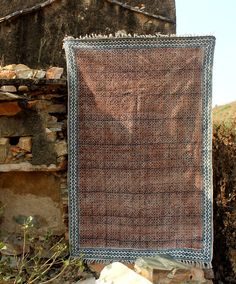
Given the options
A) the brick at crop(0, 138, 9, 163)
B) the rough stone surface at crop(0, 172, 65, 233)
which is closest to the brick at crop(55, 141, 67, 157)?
the rough stone surface at crop(0, 172, 65, 233)

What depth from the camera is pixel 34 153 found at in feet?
16.3

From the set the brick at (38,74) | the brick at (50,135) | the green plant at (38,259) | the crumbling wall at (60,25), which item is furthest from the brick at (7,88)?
the crumbling wall at (60,25)

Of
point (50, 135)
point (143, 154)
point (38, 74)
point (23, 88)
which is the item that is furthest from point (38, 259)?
point (38, 74)

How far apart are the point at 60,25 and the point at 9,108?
9.80ft

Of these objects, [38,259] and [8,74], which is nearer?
[38,259]

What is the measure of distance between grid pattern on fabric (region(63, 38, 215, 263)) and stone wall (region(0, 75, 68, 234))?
160 millimetres

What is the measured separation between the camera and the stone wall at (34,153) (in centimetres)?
494

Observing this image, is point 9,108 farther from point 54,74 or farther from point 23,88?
point 54,74

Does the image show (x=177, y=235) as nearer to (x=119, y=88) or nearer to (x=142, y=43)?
(x=119, y=88)

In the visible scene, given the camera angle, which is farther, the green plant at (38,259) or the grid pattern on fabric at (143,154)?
the grid pattern on fabric at (143,154)

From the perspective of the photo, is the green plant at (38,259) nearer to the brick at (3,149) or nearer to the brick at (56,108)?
the brick at (3,149)

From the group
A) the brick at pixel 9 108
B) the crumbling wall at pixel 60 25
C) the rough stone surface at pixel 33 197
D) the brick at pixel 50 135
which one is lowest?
the rough stone surface at pixel 33 197

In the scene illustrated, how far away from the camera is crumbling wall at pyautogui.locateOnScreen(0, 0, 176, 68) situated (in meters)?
7.51

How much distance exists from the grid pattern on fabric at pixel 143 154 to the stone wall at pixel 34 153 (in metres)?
0.16
